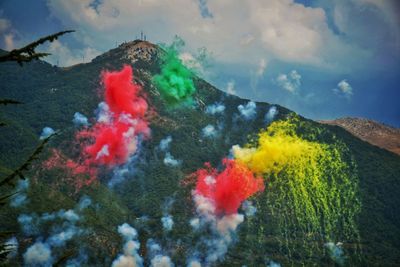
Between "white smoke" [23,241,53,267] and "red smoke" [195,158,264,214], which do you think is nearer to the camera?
"red smoke" [195,158,264,214]

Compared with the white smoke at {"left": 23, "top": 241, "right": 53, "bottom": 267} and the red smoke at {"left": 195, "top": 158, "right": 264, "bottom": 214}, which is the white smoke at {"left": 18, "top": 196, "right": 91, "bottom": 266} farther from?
the red smoke at {"left": 195, "top": 158, "right": 264, "bottom": 214}

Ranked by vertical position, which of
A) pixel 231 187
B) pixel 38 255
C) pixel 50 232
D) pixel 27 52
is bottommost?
pixel 27 52

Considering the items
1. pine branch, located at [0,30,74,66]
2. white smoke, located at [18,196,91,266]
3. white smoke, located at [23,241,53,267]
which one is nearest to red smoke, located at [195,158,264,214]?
white smoke, located at [18,196,91,266]

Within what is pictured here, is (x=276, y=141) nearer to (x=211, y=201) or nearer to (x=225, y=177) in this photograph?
(x=225, y=177)

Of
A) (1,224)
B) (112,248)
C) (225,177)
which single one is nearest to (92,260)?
(112,248)

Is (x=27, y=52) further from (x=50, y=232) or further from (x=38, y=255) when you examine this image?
(x=50, y=232)

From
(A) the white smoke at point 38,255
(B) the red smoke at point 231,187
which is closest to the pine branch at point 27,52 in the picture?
(B) the red smoke at point 231,187

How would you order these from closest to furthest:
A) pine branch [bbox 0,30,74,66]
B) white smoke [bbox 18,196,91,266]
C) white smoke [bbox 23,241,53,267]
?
pine branch [bbox 0,30,74,66] < white smoke [bbox 23,241,53,267] < white smoke [bbox 18,196,91,266]

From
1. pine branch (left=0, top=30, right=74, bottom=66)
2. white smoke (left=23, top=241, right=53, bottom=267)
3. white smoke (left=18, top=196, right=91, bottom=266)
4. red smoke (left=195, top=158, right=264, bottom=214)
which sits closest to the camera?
pine branch (left=0, top=30, right=74, bottom=66)

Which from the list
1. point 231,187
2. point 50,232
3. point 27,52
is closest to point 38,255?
point 50,232

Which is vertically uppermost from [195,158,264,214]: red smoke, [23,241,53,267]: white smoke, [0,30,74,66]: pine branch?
[195,158,264,214]: red smoke

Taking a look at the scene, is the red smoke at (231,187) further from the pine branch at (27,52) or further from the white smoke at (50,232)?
the pine branch at (27,52)
